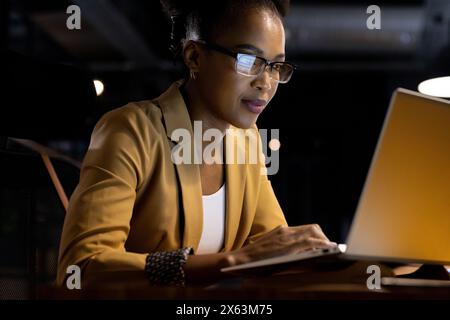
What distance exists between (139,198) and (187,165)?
0.13 meters

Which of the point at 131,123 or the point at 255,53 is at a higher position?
the point at 255,53

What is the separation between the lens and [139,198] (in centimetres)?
145

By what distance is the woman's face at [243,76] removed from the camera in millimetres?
1457

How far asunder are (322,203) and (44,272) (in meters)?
5.64

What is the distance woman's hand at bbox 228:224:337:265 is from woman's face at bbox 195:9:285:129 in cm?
44

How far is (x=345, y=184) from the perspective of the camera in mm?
7254

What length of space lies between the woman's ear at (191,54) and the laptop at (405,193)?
709 mm

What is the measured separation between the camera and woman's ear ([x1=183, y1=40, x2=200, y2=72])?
5.14ft

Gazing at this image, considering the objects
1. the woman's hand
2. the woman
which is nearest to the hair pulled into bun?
the woman

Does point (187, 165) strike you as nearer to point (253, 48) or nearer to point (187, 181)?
point (187, 181)

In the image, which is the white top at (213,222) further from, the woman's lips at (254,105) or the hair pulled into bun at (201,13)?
the hair pulled into bun at (201,13)

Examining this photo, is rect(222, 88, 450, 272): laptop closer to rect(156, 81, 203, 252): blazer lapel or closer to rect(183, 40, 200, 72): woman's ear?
rect(156, 81, 203, 252): blazer lapel
